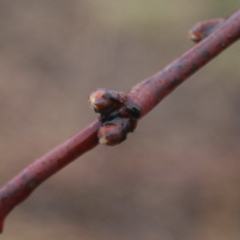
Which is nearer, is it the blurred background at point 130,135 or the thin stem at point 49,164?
the thin stem at point 49,164

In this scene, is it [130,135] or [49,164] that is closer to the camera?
[49,164]

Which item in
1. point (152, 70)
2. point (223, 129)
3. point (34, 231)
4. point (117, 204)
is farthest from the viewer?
point (152, 70)

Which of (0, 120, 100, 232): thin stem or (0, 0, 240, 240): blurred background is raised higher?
(0, 0, 240, 240): blurred background

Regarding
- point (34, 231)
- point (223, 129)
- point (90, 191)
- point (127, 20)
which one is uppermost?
point (127, 20)

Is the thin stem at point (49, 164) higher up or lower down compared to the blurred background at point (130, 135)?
lower down

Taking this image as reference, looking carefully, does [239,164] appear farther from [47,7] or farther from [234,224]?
[47,7]

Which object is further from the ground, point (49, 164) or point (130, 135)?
point (130, 135)

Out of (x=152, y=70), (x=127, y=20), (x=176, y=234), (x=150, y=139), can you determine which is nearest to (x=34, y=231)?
(x=176, y=234)

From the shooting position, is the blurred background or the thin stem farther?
the blurred background
